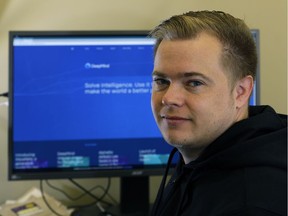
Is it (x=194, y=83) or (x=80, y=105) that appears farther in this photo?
(x=80, y=105)

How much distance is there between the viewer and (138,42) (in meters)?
1.43

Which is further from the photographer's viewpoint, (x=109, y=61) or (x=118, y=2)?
(x=118, y=2)

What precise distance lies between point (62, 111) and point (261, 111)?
0.70 meters

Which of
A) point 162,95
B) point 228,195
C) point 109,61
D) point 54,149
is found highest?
point 109,61

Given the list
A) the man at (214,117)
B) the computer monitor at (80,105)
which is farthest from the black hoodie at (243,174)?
the computer monitor at (80,105)

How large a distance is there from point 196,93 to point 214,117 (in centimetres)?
7

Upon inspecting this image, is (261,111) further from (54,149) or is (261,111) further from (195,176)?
(54,149)

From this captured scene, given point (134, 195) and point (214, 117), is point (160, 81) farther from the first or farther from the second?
point (134, 195)

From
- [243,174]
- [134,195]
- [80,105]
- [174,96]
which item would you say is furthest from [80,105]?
[243,174]

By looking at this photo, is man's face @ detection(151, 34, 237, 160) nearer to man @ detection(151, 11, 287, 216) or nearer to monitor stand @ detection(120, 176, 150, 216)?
man @ detection(151, 11, 287, 216)

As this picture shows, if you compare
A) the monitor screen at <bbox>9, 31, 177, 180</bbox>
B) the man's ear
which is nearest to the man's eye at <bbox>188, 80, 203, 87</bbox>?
the man's ear

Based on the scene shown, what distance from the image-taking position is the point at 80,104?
4.66 ft

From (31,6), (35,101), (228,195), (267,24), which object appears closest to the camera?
(228,195)

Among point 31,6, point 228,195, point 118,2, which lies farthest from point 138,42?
point 228,195
